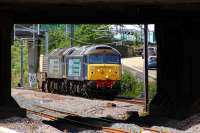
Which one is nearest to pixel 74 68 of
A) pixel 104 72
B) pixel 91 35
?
pixel 104 72

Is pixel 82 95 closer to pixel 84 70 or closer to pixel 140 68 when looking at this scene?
pixel 84 70

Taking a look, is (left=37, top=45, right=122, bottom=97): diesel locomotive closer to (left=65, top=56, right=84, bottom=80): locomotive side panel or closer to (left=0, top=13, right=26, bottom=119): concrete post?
(left=65, top=56, right=84, bottom=80): locomotive side panel

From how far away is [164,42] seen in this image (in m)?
22.5

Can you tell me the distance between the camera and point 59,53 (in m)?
40.8

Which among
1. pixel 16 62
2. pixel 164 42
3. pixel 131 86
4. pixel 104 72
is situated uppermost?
pixel 164 42

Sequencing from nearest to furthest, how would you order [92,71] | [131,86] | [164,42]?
[164,42]
[92,71]
[131,86]

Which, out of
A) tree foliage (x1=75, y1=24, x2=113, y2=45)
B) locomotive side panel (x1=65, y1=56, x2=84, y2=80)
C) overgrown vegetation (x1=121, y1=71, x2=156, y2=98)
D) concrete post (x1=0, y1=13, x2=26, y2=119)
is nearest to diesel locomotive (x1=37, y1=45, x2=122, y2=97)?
locomotive side panel (x1=65, y1=56, x2=84, y2=80)

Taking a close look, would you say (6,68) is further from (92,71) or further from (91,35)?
(91,35)

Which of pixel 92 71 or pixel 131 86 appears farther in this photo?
pixel 131 86

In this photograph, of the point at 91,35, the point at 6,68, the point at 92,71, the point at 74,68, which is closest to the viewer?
the point at 6,68

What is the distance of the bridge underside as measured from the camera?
1962 cm

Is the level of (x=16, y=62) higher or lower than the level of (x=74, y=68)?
higher

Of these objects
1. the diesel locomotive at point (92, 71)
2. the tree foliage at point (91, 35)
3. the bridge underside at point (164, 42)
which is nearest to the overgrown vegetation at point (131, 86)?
the diesel locomotive at point (92, 71)

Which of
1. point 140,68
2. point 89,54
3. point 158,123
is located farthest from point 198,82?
point 140,68
